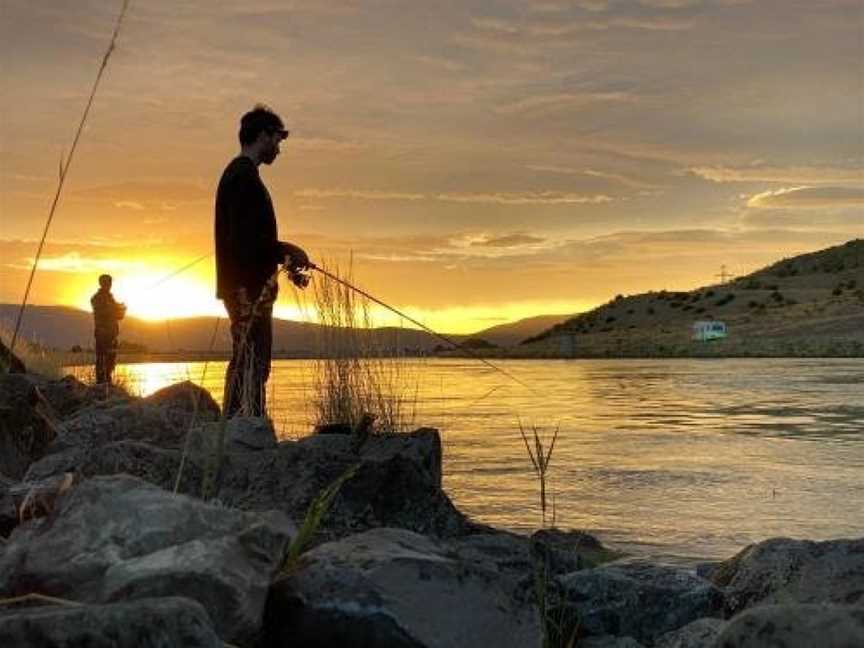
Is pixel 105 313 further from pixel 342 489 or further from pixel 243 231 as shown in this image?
pixel 342 489

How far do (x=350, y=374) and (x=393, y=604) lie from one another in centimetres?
651

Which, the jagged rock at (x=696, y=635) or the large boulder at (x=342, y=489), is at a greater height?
the large boulder at (x=342, y=489)

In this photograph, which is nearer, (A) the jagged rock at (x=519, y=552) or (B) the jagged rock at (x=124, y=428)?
(A) the jagged rock at (x=519, y=552)

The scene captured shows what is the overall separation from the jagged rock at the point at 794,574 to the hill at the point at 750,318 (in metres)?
54.9

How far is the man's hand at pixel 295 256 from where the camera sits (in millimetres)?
7430

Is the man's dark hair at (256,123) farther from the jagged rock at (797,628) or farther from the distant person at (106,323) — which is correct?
the distant person at (106,323)

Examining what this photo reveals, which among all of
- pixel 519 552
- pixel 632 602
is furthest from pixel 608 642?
pixel 519 552

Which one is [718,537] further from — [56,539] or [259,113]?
[56,539]

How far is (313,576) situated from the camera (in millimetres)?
3102

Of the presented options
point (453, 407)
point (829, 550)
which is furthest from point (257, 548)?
point (453, 407)

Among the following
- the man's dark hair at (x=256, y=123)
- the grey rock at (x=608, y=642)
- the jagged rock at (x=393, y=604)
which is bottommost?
the grey rock at (x=608, y=642)

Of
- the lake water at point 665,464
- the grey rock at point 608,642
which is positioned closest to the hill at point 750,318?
the lake water at point 665,464

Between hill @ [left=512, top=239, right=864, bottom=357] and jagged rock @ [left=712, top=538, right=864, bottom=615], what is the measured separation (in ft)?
180

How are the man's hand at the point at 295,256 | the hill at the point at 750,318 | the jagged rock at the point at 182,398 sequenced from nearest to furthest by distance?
the man's hand at the point at 295,256
the jagged rock at the point at 182,398
the hill at the point at 750,318
